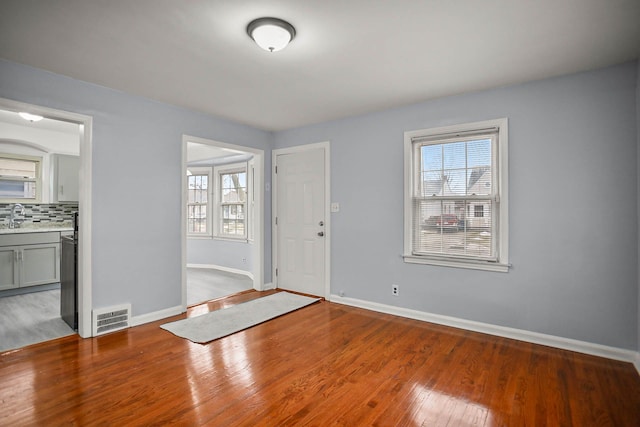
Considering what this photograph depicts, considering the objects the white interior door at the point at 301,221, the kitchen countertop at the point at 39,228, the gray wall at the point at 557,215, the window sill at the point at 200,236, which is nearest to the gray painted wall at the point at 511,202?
the gray wall at the point at 557,215

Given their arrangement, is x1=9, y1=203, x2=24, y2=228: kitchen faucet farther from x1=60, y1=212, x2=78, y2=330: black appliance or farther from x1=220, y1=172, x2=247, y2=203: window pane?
x1=220, y1=172, x2=247, y2=203: window pane

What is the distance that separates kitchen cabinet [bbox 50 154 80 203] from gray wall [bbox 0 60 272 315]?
2918 millimetres

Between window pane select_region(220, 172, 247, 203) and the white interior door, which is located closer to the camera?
the white interior door

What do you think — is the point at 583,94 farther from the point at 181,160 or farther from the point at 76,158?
the point at 76,158

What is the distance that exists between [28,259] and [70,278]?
2050 mm

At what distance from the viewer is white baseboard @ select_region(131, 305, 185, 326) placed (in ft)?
11.7

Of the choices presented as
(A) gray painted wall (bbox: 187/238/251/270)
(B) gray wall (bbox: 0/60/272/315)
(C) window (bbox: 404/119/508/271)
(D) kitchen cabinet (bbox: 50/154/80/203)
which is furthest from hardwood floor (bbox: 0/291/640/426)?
(D) kitchen cabinet (bbox: 50/154/80/203)

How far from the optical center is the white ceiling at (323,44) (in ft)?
6.72

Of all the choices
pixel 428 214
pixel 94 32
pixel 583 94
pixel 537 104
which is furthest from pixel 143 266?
pixel 583 94

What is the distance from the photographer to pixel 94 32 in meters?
2.32

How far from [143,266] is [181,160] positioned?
4.22 feet

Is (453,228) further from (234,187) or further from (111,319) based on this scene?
(234,187)

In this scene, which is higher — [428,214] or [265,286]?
[428,214]

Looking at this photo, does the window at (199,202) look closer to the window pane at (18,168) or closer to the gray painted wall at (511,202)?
the window pane at (18,168)
